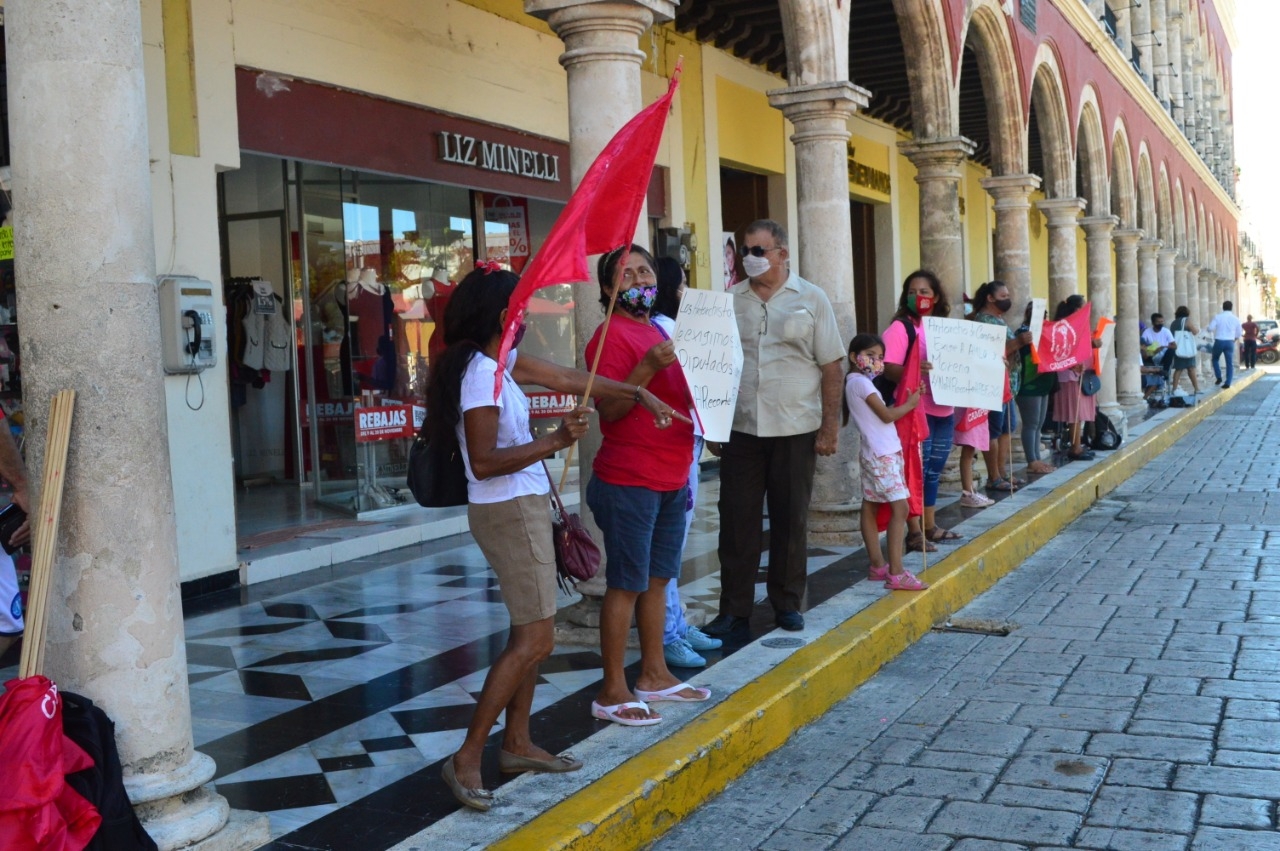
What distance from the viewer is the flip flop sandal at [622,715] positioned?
460 cm

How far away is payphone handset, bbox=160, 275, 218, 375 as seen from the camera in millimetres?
7438

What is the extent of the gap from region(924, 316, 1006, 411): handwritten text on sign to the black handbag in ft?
14.0

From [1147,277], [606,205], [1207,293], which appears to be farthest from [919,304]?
[1207,293]

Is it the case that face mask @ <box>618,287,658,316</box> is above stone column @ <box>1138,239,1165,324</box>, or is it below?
below

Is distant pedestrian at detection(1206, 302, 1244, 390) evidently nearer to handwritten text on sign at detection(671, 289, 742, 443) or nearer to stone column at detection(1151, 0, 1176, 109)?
stone column at detection(1151, 0, 1176, 109)

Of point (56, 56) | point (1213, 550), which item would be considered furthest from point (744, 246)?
point (1213, 550)

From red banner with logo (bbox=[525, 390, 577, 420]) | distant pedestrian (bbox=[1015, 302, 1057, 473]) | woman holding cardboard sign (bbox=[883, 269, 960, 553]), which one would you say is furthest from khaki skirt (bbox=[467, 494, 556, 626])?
distant pedestrian (bbox=[1015, 302, 1057, 473])

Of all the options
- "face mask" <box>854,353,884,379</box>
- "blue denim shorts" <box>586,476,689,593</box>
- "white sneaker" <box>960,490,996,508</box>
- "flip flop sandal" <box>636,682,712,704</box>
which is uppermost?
"face mask" <box>854,353,884,379</box>

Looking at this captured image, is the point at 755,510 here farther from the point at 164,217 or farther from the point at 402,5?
the point at 402,5

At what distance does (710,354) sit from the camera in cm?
509

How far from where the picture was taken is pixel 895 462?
273 inches

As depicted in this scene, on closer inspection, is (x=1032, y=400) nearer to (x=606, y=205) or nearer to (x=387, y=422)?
(x=387, y=422)

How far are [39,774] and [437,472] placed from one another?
1333 millimetres

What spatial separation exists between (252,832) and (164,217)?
15.4ft
